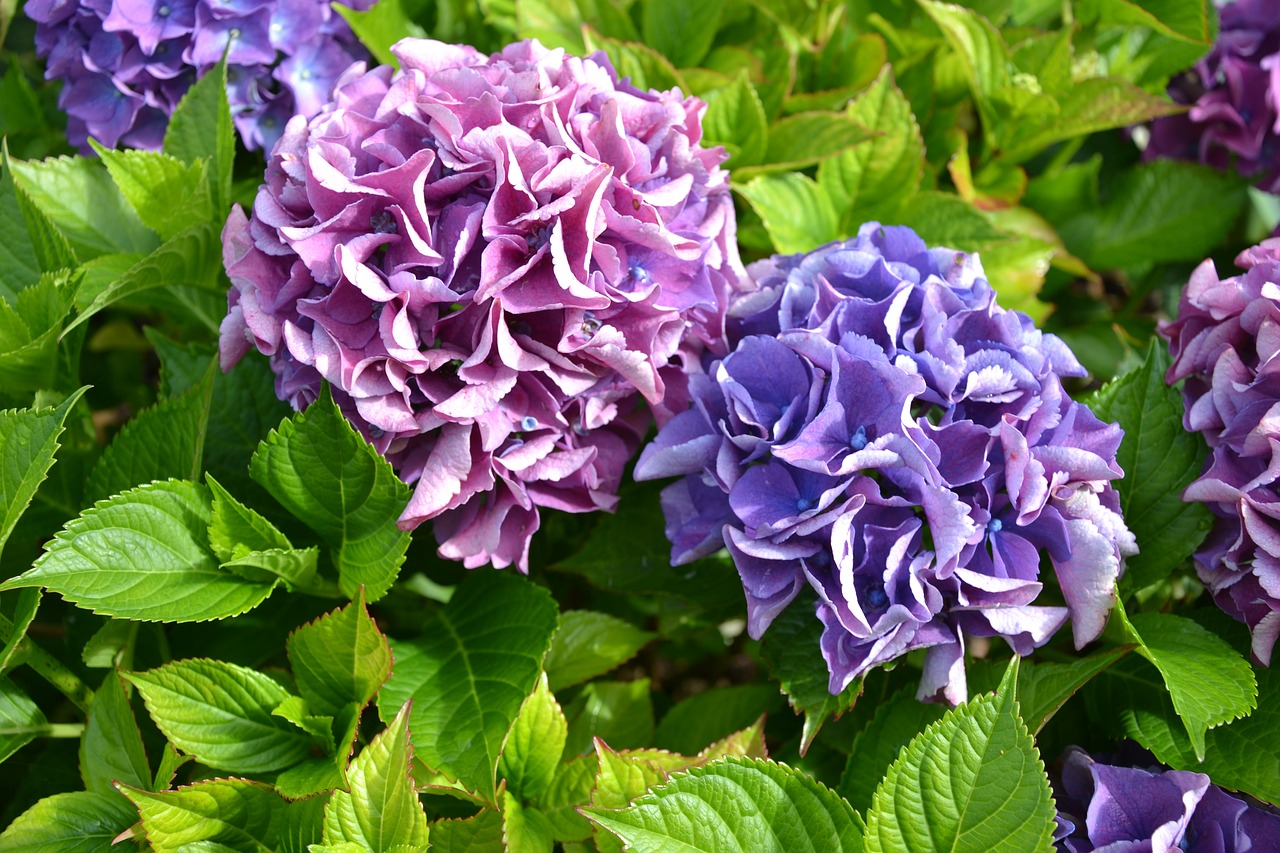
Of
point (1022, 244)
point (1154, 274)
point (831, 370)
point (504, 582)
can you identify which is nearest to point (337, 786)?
point (504, 582)

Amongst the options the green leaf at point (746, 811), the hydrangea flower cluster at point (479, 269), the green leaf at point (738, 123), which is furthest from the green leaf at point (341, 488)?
the green leaf at point (738, 123)

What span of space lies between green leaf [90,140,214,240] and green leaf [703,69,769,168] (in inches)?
24.2

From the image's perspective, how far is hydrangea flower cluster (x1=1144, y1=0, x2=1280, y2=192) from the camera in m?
1.51

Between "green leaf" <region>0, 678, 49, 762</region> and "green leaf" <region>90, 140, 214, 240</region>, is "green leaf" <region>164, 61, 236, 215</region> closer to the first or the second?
"green leaf" <region>90, 140, 214, 240</region>

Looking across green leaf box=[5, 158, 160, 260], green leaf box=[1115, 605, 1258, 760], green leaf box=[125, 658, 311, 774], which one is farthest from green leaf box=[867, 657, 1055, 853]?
green leaf box=[5, 158, 160, 260]

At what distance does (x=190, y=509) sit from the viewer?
104cm

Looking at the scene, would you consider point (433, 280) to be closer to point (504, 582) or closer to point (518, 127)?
point (518, 127)

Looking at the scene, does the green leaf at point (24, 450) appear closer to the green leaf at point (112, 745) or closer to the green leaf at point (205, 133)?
the green leaf at point (112, 745)

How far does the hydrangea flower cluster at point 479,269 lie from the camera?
943mm

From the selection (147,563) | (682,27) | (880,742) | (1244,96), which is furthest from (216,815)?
(1244,96)

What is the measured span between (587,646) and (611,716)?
10 cm

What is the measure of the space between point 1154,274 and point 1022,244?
50 centimetres

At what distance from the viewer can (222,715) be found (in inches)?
39.9

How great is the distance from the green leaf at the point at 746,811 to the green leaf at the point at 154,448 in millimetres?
589
